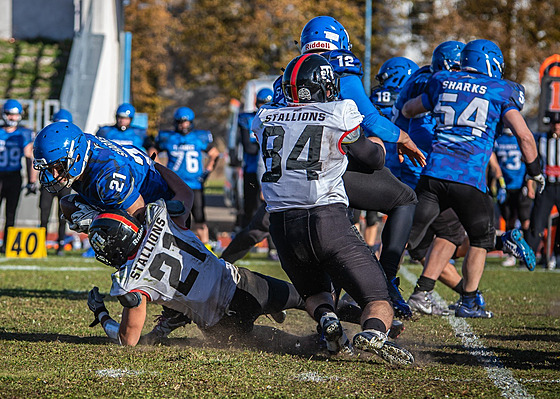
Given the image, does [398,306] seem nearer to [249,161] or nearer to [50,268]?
[50,268]

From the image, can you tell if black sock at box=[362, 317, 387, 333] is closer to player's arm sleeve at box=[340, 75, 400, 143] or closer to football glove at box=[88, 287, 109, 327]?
player's arm sleeve at box=[340, 75, 400, 143]

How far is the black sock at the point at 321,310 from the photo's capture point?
4699mm

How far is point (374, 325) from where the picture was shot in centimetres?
443

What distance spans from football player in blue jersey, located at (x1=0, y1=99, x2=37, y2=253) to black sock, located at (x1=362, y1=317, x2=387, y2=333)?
26.8 feet

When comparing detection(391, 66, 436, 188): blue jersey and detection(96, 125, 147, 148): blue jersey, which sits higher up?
detection(391, 66, 436, 188): blue jersey

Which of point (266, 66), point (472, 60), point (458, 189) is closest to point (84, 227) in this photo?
point (458, 189)

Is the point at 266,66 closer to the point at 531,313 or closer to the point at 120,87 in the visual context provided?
the point at 120,87

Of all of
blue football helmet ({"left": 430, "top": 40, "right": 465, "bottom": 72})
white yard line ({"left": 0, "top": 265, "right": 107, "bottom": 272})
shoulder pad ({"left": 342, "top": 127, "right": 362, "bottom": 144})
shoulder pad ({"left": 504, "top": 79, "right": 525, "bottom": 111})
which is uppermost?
blue football helmet ({"left": 430, "top": 40, "right": 465, "bottom": 72})

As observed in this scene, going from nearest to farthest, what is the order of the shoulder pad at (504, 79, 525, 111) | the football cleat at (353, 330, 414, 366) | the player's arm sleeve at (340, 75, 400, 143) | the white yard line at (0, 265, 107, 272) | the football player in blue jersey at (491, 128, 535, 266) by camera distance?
the football cleat at (353, 330, 414, 366) < the player's arm sleeve at (340, 75, 400, 143) < the shoulder pad at (504, 79, 525, 111) < the white yard line at (0, 265, 107, 272) < the football player in blue jersey at (491, 128, 535, 266)

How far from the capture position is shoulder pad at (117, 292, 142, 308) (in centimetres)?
458

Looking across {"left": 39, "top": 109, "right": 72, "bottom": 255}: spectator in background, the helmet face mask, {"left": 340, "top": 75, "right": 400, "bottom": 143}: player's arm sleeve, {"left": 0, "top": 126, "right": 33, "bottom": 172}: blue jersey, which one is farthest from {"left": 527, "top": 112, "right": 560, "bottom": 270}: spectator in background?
{"left": 0, "top": 126, "right": 33, "bottom": 172}: blue jersey

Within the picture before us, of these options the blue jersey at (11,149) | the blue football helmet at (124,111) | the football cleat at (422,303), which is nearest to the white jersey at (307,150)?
the football cleat at (422,303)

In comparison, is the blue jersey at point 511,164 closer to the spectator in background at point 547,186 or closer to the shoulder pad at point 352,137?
the spectator in background at point 547,186

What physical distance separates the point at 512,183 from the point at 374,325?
8304 millimetres
